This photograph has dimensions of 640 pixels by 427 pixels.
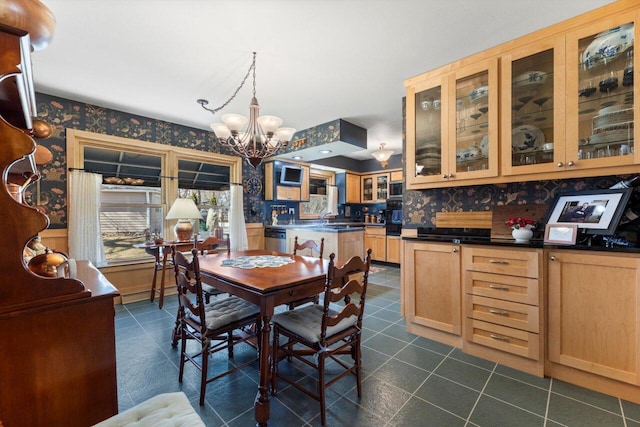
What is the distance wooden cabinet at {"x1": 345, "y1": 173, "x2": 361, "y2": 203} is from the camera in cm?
670

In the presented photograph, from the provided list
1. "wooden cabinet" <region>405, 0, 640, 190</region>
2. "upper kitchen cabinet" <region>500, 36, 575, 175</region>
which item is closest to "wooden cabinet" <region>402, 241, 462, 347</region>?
"wooden cabinet" <region>405, 0, 640, 190</region>

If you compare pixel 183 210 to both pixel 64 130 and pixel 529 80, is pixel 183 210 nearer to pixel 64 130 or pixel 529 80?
pixel 64 130

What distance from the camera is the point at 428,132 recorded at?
271 centimetres

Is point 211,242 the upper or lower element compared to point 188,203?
lower

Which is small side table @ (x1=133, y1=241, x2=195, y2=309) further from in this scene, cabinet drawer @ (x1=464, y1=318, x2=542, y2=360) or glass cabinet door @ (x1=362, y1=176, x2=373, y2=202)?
glass cabinet door @ (x1=362, y1=176, x2=373, y2=202)

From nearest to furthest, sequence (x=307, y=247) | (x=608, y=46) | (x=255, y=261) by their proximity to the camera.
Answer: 1. (x=608, y=46)
2. (x=255, y=261)
3. (x=307, y=247)

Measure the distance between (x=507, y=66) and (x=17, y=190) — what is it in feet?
11.0

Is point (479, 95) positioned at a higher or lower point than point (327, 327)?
higher

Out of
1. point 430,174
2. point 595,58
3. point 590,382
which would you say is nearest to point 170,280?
point 430,174

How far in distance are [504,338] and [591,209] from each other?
1.14 metres

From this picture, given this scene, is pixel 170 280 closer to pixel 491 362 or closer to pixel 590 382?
pixel 491 362

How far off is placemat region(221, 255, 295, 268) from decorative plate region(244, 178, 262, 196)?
2644mm

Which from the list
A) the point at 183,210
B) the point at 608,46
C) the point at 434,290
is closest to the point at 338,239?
the point at 434,290

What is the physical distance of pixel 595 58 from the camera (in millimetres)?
1921
